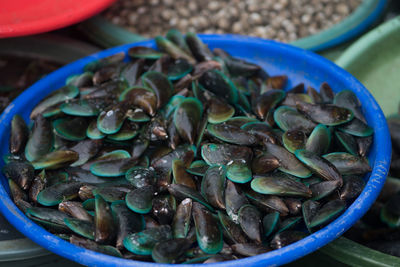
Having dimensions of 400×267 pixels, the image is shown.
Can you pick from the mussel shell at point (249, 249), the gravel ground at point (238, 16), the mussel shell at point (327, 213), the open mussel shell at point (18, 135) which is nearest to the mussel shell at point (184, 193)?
the mussel shell at point (249, 249)

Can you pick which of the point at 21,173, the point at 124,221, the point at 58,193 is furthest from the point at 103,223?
the point at 21,173

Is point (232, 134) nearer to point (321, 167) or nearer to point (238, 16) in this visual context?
point (321, 167)

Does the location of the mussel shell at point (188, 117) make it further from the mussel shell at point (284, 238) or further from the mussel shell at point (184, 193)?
the mussel shell at point (284, 238)

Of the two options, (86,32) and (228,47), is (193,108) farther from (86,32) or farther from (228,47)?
(86,32)

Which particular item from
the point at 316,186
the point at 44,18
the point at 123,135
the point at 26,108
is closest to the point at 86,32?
the point at 44,18

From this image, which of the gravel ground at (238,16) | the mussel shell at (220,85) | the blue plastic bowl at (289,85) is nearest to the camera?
the blue plastic bowl at (289,85)

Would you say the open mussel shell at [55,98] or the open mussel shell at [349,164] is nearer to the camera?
the open mussel shell at [349,164]
